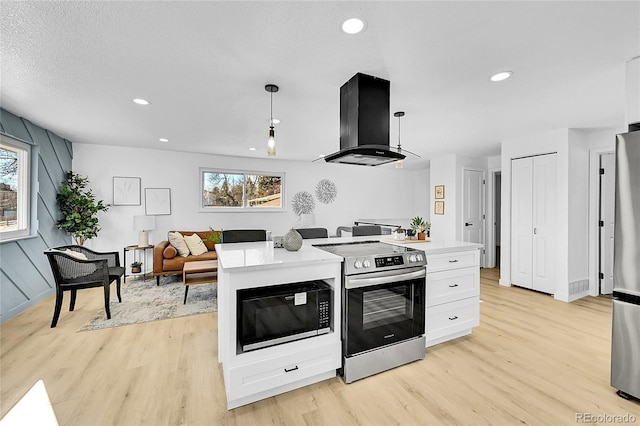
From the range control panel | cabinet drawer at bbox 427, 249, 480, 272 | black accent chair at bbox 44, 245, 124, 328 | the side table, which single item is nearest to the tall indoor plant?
the side table

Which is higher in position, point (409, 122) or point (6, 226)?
point (409, 122)

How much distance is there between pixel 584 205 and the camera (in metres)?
4.07

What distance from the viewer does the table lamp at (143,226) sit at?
486 centimetres

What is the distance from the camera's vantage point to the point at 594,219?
4.11 meters

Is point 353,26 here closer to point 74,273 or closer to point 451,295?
point 451,295

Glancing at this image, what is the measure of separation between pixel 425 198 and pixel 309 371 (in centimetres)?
702

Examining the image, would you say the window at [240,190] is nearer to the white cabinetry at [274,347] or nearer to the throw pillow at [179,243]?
the throw pillow at [179,243]

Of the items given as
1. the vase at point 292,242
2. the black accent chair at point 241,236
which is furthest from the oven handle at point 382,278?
the black accent chair at point 241,236

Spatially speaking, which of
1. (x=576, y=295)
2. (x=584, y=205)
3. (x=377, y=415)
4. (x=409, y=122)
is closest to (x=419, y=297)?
(x=377, y=415)

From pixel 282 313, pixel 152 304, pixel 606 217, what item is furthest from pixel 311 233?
pixel 606 217

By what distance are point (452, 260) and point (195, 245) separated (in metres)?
4.30

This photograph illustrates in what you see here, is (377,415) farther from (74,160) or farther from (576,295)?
(74,160)

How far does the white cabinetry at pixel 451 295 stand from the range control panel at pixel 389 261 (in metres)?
0.40

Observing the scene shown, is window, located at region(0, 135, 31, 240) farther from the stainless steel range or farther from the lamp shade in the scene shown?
the stainless steel range
